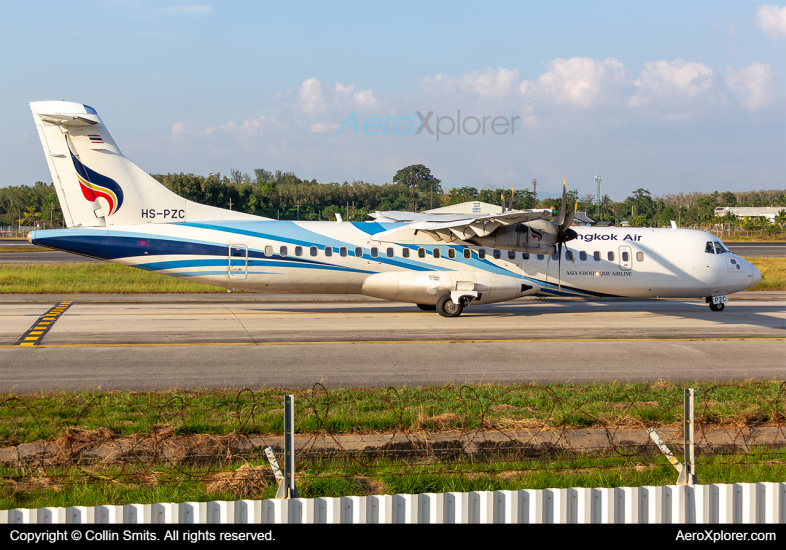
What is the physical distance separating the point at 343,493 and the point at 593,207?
149 meters

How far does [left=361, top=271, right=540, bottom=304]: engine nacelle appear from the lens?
2325 centimetres

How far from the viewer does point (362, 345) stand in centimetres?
1770

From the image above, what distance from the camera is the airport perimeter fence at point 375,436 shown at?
317 inches

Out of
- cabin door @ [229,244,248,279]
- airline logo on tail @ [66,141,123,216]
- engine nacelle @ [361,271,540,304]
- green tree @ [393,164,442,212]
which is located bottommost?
engine nacelle @ [361,271,540,304]

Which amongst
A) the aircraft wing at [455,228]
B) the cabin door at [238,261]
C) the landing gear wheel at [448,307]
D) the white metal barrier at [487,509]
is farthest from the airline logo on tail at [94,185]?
the white metal barrier at [487,509]

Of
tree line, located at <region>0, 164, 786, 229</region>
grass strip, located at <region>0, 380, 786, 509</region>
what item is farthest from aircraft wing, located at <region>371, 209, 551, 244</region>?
tree line, located at <region>0, 164, 786, 229</region>

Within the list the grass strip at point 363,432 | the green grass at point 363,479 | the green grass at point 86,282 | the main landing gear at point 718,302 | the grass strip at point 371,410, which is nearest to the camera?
the green grass at point 363,479

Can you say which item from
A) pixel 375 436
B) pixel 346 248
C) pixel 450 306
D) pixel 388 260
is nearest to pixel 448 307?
pixel 450 306

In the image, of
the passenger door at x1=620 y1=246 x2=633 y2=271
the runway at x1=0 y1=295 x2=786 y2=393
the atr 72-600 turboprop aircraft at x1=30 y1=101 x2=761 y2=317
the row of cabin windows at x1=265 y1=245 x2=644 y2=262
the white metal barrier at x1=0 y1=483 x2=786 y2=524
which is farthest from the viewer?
the passenger door at x1=620 y1=246 x2=633 y2=271

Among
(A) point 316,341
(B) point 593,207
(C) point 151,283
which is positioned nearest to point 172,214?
(A) point 316,341

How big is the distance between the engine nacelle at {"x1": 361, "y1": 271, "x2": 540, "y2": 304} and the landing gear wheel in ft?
0.66

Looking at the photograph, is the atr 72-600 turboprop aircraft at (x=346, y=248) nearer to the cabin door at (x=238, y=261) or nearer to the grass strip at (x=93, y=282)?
the cabin door at (x=238, y=261)

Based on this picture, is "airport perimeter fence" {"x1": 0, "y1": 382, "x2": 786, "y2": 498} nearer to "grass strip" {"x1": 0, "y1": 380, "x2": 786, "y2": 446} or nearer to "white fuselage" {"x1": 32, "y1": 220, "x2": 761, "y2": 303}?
"grass strip" {"x1": 0, "y1": 380, "x2": 786, "y2": 446}

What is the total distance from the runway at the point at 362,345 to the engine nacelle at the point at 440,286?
0.84 metres
